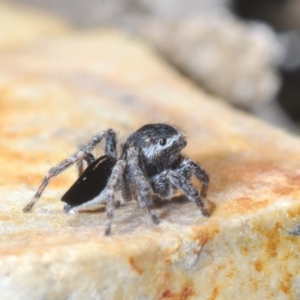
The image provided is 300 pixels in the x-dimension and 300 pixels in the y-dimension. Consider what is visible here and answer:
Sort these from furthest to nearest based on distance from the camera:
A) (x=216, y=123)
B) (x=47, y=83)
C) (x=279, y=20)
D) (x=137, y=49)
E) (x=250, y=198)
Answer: (x=279, y=20)
(x=137, y=49)
(x=47, y=83)
(x=216, y=123)
(x=250, y=198)

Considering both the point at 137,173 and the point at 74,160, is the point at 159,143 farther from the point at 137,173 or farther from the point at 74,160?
the point at 74,160

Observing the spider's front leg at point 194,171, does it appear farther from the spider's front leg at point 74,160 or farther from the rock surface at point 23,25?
the rock surface at point 23,25

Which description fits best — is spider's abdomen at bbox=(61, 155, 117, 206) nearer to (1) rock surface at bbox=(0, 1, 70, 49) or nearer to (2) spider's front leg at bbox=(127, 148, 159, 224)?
(2) spider's front leg at bbox=(127, 148, 159, 224)

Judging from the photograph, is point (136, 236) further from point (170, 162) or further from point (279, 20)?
point (279, 20)

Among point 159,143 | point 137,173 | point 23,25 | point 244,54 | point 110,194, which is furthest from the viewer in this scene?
point 23,25

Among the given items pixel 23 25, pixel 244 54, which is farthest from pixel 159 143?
pixel 23 25

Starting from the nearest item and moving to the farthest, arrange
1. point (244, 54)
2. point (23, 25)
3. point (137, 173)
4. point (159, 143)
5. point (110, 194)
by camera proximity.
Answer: point (110, 194), point (137, 173), point (159, 143), point (244, 54), point (23, 25)

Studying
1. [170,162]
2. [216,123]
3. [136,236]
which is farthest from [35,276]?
[216,123]
